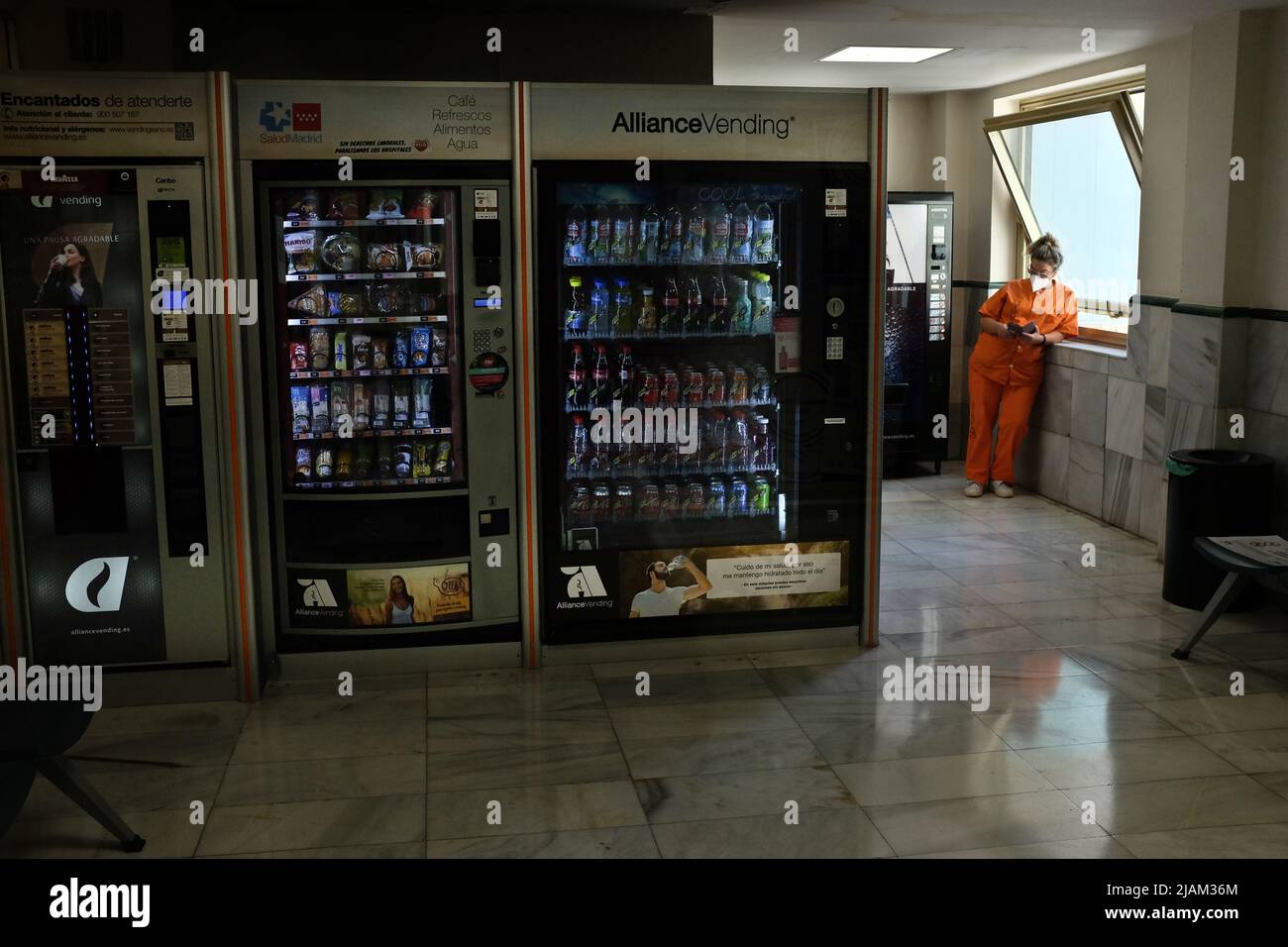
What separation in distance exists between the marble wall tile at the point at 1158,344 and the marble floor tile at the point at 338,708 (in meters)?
4.53

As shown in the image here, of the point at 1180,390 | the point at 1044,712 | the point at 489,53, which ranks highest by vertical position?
the point at 489,53

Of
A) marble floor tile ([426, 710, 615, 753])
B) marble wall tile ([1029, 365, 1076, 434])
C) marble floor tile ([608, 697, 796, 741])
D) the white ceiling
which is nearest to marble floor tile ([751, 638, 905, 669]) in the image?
marble floor tile ([608, 697, 796, 741])

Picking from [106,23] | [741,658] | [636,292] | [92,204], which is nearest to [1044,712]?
[741,658]

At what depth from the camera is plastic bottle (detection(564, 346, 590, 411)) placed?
203 inches

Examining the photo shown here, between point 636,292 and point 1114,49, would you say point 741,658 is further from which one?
point 1114,49

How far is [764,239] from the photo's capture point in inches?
205

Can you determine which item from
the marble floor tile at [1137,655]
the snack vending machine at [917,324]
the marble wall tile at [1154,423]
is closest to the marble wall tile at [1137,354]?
the marble wall tile at [1154,423]

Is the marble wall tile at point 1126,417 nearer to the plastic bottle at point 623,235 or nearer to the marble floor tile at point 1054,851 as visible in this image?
the plastic bottle at point 623,235

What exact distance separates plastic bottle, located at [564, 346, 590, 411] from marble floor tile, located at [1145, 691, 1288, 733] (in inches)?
97.6

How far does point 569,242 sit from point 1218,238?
3.36 meters

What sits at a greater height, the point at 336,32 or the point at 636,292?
the point at 336,32

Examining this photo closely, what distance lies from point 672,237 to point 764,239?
0.38 meters

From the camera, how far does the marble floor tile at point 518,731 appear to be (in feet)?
14.5

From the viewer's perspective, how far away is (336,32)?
599 cm
